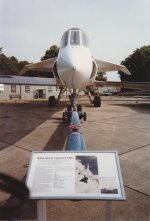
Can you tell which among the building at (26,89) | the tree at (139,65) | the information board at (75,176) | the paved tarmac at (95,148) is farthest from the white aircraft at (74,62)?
the tree at (139,65)

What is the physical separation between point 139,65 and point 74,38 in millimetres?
43888

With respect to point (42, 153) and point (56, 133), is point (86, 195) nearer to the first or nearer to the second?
point (42, 153)

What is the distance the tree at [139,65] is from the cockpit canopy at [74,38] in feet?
135

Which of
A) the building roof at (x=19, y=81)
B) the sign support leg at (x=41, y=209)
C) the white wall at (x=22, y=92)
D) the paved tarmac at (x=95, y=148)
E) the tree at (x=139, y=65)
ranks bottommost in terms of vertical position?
the paved tarmac at (x=95, y=148)

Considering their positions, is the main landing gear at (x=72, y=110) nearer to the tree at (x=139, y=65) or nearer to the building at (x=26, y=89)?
the building at (x=26, y=89)

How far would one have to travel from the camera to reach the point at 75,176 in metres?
2.52

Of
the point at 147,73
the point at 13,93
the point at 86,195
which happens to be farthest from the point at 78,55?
the point at 147,73

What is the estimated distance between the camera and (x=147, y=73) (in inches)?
1854

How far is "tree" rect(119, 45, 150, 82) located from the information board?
46891mm

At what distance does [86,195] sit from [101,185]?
20cm

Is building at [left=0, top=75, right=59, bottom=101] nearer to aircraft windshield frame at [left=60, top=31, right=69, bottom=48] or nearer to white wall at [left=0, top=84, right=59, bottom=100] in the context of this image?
white wall at [left=0, top=84, right=59, bottom=100]

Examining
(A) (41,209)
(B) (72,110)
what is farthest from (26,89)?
(A) (41,209)

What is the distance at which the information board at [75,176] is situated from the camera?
91.8 inches

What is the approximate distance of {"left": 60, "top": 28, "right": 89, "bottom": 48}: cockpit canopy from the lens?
8119 mm
